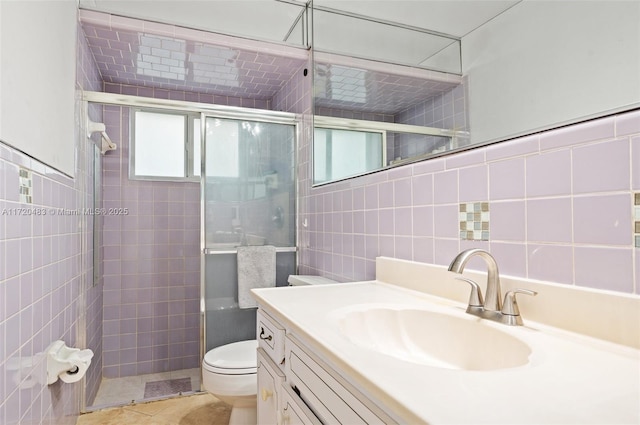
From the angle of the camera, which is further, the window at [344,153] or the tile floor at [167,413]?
the tile floor at [167,413]

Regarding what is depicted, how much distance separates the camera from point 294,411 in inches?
35.8

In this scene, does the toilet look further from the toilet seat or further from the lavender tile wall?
the lavender tile wall

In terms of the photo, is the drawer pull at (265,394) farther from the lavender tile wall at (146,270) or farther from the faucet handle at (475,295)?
the lavender tile wall at (146,270)

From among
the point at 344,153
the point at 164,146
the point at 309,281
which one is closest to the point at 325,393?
the point at 309,281

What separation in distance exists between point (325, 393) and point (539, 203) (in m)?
0.65

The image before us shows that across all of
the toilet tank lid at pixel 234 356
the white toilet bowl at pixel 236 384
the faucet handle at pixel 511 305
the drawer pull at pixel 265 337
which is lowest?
the white toilet bowl at pixel 236 384

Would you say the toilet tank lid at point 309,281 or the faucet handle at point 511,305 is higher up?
the faucet handle at point 511,305

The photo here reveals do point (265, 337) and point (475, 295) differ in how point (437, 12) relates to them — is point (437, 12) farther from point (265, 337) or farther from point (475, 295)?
point (265, 337)

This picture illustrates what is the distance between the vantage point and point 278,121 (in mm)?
2453

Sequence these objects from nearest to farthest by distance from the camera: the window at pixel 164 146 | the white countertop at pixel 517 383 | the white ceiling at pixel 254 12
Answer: the white countertop at pixel 517 383 < the white ceiling at pixel 254 12 < the window at pixel 164 146

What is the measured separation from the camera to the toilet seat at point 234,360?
1.80 m

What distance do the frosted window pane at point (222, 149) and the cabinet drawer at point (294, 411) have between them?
62.2 inches

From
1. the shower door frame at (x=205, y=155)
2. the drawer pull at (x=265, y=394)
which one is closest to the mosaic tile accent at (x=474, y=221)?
the drawer pull at (x=265, y=394)

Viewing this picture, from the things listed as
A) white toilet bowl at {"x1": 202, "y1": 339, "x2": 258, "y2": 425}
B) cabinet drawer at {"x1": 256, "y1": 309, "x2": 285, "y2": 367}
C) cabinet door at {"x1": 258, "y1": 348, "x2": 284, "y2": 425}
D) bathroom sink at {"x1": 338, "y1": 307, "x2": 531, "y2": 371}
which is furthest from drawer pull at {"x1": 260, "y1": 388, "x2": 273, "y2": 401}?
white toilet bowl at {"x1": 202, "y1": 339, "x2": 258, "y2": 425}
